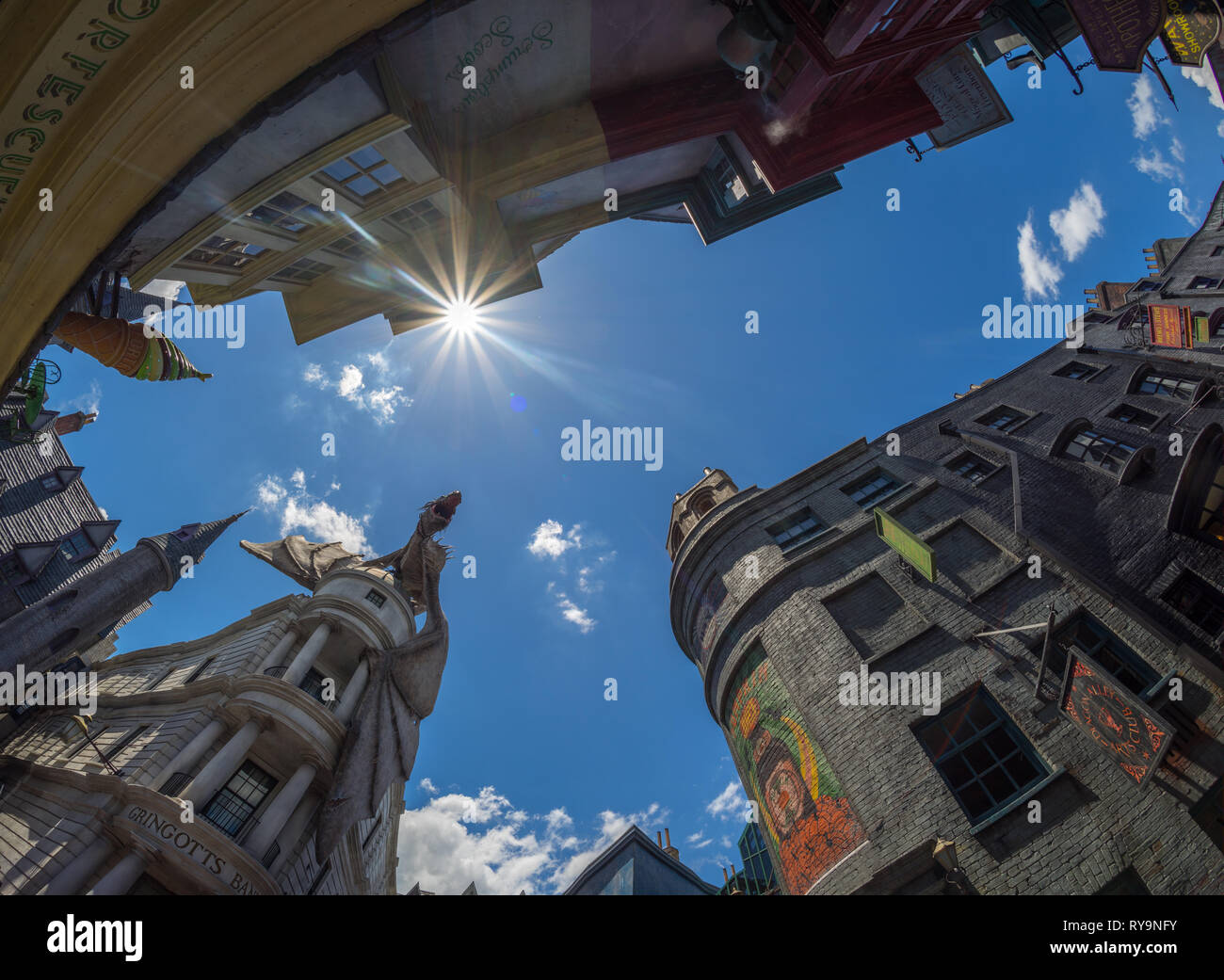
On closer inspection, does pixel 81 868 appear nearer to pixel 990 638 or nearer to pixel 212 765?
pixel 212 765

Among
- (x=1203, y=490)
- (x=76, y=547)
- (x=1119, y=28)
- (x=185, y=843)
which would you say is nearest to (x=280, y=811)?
(x=185, y=843)

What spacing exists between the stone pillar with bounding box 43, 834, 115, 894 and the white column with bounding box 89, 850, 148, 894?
0.33m

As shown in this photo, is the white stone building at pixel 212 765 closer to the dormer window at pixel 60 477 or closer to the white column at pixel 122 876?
the white column at pixel 122 876

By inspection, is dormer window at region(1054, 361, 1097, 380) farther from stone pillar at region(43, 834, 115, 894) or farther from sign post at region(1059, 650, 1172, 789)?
stone pillar at region(43, 834, 115, 894)

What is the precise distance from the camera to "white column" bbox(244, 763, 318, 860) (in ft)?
46.7

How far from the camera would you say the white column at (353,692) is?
18781mm

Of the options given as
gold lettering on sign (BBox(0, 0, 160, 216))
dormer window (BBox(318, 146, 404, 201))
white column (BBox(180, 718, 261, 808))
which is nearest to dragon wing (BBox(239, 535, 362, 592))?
white column (BBox(180, 718, 261, 808))

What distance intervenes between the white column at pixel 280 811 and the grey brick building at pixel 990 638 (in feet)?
43.5

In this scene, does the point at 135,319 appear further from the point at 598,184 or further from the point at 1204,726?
the point at 1204,726

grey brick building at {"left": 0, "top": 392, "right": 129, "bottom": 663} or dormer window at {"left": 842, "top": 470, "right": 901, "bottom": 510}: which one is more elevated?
grey brick building at {"left": 0, "top": 392, "right": 129, "bottom": 663}

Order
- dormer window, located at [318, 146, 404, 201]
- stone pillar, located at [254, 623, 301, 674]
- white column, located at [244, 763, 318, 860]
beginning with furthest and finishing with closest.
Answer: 1. stone pillar, located at [254, 623, 301, 674]
2. white column, located at [244, 763, 318, 860]
3. dormer window, located at [318, 146, 404, 201]

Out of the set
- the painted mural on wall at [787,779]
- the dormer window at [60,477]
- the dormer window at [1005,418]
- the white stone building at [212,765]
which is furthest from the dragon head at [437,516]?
the dormer window at [1005,418]
